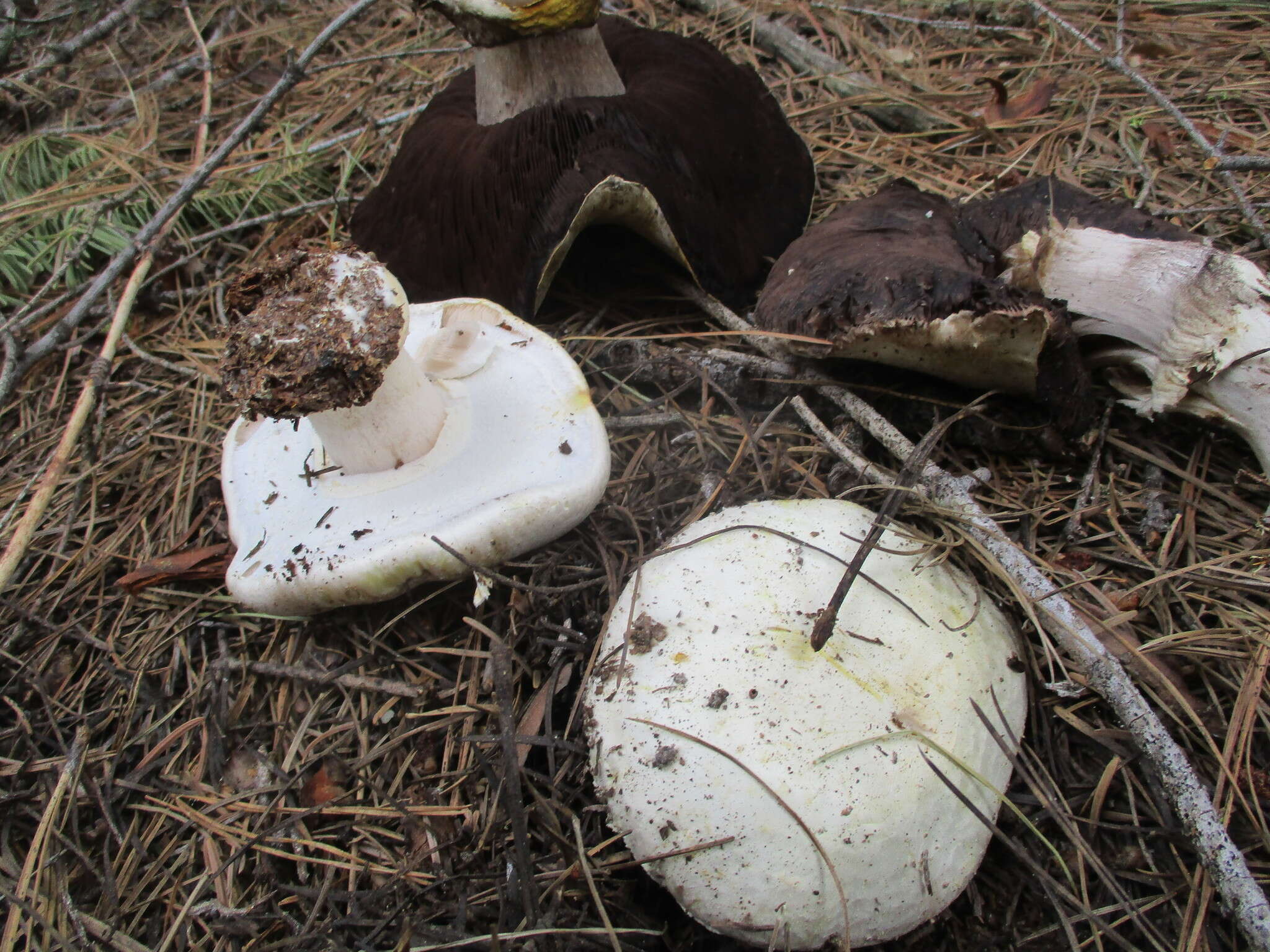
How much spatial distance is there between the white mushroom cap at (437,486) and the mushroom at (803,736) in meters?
0.29

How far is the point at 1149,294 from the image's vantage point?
62.2 inches

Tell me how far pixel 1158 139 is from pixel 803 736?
2.14 metres

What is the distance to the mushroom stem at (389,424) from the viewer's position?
1.48 metres

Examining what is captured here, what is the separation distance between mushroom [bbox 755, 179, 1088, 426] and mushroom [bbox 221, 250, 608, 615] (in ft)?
1.76

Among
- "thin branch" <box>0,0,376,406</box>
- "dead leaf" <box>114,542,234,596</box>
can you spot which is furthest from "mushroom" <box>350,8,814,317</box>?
"dead leaf" <box>114,542,234,596</box>

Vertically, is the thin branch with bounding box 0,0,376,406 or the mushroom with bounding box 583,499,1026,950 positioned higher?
the thin branch with bounding box 0,0,376,406

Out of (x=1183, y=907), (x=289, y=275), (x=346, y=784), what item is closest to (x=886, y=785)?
(x=1183, y=907)

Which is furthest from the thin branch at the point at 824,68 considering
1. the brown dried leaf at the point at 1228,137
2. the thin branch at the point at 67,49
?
the thin branch at the point at 67,49

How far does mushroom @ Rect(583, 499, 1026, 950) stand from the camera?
3.74 feet

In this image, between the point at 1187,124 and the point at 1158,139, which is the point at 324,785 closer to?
the point at 1187,124

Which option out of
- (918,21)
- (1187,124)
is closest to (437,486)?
(1187,124)

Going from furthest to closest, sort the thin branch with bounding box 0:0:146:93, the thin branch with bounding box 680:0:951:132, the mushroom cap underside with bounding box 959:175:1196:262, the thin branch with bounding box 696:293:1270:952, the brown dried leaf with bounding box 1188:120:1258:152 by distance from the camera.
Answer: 1. the thin branch with bounding box 0:0:146:93
2. the thin branch with bounding box 680:0:951:132
3. the brown dried leaf with bounding box 1188:120:1258:152
4. the mushroom cap underside with bounding box 959:175:1196:262
5. the thin branch with bounding box 696:293:1270:952

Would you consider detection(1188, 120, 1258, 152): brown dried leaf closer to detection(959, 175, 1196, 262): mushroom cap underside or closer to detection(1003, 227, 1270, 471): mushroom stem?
detection(959, 175, 1196, 262): mushroom cap underside

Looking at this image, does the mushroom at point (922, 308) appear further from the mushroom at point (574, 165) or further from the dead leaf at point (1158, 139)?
the dead leaf at point (1158, 139)
